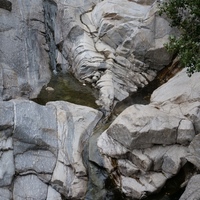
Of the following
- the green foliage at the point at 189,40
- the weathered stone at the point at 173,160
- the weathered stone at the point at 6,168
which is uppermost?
the green foliage at the point at 189,40

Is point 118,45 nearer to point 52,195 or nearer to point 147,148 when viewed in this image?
point 147,148

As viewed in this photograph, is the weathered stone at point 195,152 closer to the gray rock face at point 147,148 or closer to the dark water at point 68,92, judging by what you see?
the gray rock face at point 147,148

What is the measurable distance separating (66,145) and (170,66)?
26.3 ft

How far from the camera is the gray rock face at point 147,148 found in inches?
475

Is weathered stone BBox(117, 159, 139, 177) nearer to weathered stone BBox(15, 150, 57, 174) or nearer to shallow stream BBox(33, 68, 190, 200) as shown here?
shallow stream BBox(33, 68, 190, 200)

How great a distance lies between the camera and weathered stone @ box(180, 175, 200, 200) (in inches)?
423

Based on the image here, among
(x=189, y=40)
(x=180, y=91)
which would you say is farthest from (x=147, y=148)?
(x=189, y=40)

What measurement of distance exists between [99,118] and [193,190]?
17.1ft

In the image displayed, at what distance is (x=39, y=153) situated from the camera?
520 inches

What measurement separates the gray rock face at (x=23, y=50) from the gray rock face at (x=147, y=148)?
6059mm

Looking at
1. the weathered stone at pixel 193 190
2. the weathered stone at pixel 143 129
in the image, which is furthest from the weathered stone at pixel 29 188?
the weathered stone at pixel 193 190

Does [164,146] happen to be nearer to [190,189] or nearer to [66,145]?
[190,189]

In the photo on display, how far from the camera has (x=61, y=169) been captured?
12938 millimetres

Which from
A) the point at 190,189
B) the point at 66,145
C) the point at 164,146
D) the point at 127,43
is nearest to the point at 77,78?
the point at 127,43
